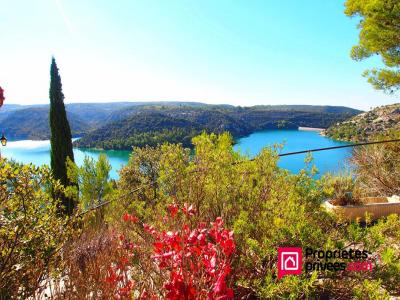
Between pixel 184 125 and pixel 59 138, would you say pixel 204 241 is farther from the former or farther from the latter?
pixel 184 125

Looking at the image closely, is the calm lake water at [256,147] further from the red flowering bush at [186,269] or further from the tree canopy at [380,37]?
the red flowering bush at [186,269]

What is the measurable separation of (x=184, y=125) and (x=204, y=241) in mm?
66408

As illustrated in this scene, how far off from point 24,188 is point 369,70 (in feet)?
29.8

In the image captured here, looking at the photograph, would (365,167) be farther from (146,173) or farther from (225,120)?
(225,120)

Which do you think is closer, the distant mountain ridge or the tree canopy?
the tree canopy

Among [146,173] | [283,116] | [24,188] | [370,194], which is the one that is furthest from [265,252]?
[283,116]

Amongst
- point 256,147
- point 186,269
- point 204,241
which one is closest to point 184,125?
point 256,147

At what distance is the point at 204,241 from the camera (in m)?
1.89

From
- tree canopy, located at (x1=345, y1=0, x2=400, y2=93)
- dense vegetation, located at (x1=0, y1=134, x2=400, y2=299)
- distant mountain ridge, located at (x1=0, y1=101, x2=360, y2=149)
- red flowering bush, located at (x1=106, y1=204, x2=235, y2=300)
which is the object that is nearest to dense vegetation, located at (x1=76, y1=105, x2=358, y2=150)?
Answer: distant mountain ridge, located at (x1=0, y1=101, x2=360, y2=149)

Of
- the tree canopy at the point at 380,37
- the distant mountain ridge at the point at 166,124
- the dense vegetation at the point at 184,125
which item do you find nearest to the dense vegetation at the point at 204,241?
the tree canopy at the point at 380,37

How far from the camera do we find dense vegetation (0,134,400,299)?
65.7 inches

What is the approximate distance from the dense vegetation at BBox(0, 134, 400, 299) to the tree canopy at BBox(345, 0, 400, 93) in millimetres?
5911

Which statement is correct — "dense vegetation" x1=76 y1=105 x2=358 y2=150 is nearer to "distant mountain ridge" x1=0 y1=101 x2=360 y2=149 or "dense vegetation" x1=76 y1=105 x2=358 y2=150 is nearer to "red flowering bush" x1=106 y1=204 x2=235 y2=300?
"distant mountain ridge" x1=0 y1=101 x2=360 y2=149

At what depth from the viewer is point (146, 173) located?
15609mm
